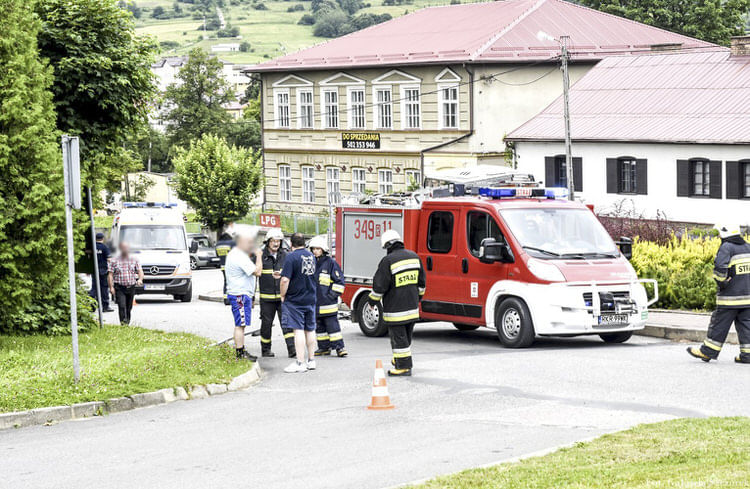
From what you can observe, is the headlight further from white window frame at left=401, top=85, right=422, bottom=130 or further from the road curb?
white window frame at left=401, top=85, right=422, bottom=130

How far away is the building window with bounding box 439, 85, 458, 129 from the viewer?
156 ft

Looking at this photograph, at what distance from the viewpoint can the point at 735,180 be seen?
35.5 m

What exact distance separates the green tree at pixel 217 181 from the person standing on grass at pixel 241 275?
141 feet

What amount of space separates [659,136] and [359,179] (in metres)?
18.0

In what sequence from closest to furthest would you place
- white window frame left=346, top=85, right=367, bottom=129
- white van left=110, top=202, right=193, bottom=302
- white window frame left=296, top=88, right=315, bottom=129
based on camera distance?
white van left=110, top=202, right=193, bottom=302, white window frame left=346, top=85, right=367, bottom=129, white window frame left=296, top=88, right=315, bottom=129

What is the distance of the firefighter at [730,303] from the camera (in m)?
13.7

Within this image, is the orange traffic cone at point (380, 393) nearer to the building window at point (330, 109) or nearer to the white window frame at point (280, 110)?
the building window at point (330, 109)

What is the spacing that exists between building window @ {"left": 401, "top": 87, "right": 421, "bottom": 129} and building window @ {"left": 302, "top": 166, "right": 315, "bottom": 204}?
23.9 ft

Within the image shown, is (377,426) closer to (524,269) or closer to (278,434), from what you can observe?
(278,434)

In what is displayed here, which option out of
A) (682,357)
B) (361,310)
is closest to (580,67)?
(361,310)

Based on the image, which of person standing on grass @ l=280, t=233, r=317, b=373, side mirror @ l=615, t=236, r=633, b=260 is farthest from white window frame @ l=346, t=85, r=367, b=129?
person standing on grass @ l=280, t=233, r=317, b=373

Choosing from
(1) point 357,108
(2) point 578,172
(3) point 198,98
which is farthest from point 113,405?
Result: (3) point 198,98

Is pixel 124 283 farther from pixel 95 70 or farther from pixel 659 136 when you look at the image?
pixel 659 136

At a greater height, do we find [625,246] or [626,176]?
[626,176]
